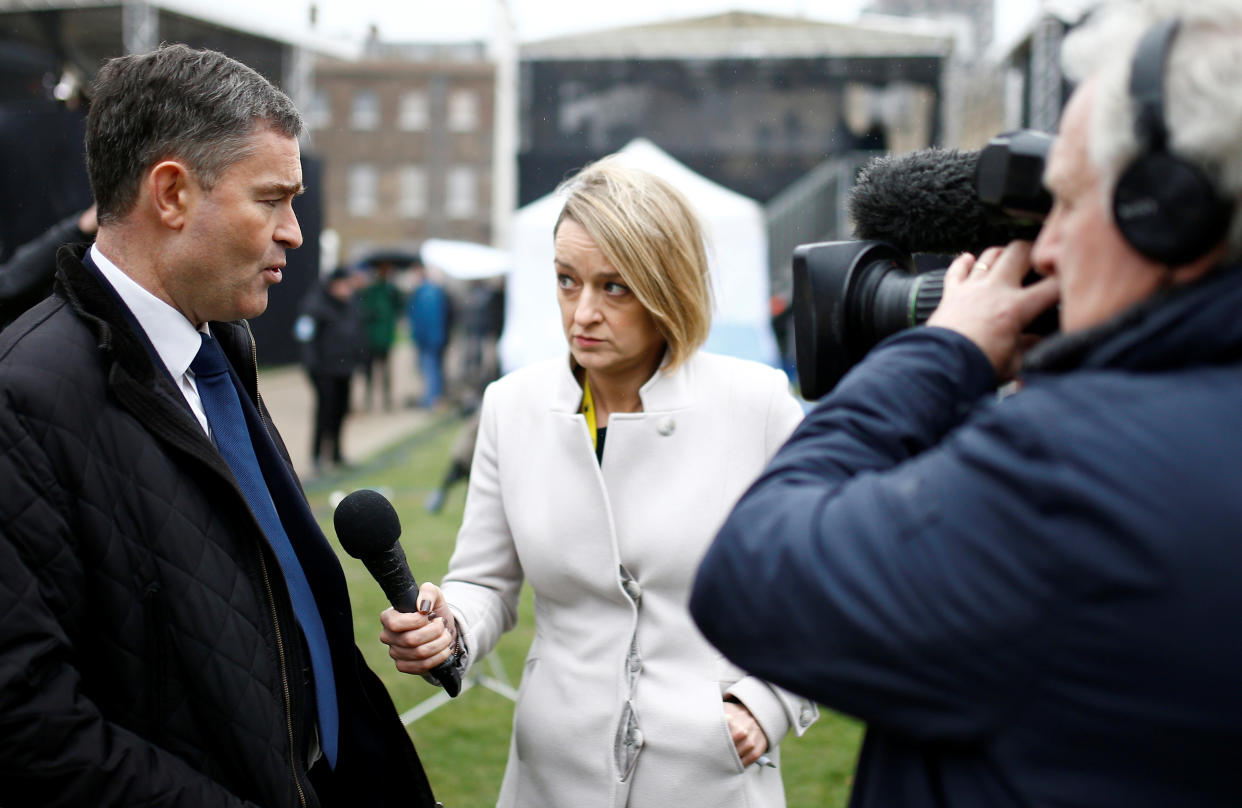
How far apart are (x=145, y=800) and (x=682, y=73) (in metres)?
14.8

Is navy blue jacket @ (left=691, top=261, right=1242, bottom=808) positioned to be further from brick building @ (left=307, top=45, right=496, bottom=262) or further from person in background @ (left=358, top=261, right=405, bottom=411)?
brick building @ (left=307, top=45, right=496, bottom=262)

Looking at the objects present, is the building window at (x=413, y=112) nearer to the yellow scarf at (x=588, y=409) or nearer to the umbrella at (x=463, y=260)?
the umbrella at (x=463, y=260)

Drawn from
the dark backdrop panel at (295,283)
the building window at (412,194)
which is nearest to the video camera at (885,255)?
the dark backdrop panel at (295,283)

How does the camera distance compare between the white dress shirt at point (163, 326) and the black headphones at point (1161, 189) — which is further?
the white dress shirt at point (163, 326)

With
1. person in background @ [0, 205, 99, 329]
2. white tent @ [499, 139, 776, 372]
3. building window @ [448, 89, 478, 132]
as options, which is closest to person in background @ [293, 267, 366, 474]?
white tent @ [499, 139, 776, 372]

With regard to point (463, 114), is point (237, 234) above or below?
below

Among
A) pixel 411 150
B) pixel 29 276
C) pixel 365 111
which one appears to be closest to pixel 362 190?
pixel 411 150

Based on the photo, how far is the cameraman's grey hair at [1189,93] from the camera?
0.82 meters

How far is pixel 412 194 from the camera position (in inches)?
1971

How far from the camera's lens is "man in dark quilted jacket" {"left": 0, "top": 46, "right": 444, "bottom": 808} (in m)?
1.37

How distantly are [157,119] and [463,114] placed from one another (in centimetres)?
4974

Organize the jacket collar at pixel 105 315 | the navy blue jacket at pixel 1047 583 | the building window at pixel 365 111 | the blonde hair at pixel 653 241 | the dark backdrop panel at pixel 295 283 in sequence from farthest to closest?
1. the building window at pixel 365 111
2. the dark backdrop panel at pixel 295 283
3. the blonde hair at pixel 653 241
4. the jacket collar at pixel 105 315
5. the navy blue jacket at pixel 1047 583

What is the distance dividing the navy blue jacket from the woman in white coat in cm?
106

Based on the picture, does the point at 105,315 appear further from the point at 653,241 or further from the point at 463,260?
the point at 463,260
